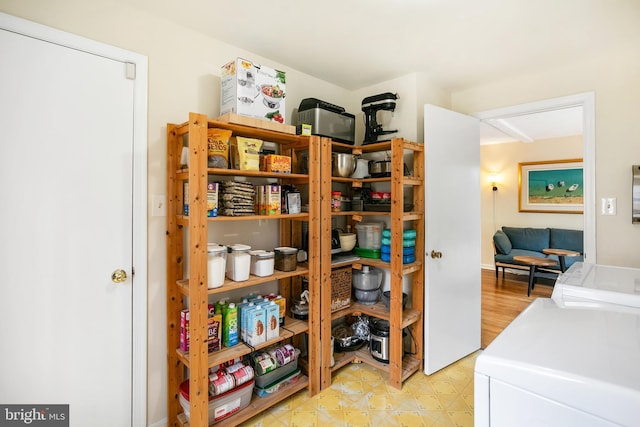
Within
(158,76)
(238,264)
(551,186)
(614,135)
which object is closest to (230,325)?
(238,264)

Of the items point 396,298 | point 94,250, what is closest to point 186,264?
point 94,250

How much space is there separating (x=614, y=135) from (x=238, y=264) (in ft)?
8.83

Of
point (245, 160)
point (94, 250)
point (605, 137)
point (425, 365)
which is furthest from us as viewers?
point (425, 365)

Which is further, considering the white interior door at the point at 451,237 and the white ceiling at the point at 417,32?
the white interior door at the point at 451,237

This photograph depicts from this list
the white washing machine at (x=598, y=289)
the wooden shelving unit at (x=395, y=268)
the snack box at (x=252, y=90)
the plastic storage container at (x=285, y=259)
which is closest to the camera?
the white washing machine at (x=598, y=289)

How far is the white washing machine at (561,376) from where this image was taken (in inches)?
28.7

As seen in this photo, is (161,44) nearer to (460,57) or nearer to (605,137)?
(460,57)

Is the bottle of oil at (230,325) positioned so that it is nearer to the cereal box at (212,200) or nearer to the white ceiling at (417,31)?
the cereal box at (212,200)

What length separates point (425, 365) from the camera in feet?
7.88

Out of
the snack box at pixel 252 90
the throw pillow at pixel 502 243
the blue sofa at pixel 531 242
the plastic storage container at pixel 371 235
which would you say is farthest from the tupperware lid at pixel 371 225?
the throw pillow at pixel 502 243

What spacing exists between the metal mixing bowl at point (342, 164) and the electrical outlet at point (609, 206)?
1.81 m

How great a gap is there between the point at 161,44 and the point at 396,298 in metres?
2.21

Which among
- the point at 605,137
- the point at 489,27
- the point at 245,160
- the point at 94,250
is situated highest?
Answer: the point at 489,27

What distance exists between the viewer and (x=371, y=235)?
2.58m
